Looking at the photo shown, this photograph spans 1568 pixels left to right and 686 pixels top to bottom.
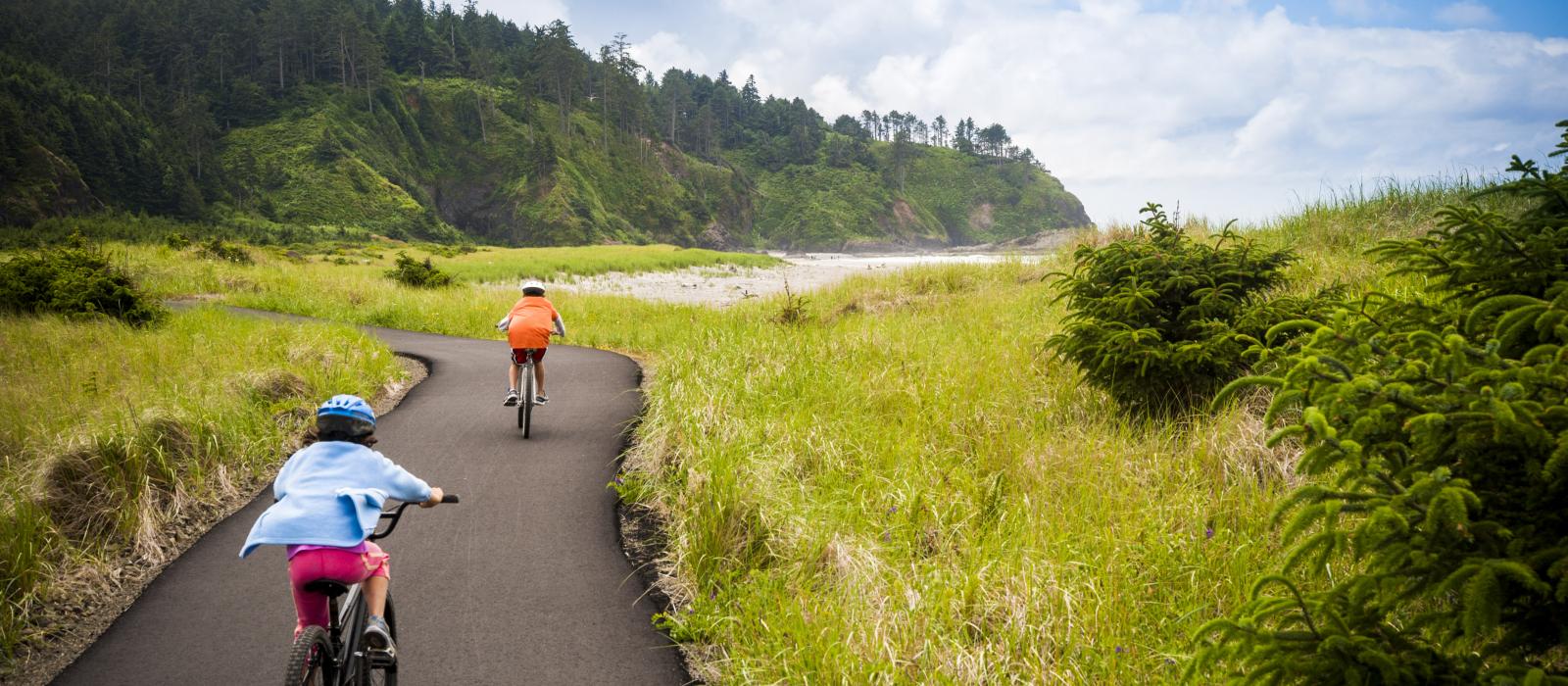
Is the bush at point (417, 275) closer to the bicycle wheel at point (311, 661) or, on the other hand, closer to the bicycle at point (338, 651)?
the bicycle at point (338, 651)

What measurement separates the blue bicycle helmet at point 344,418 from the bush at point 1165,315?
569 cm

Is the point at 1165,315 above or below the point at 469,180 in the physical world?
below

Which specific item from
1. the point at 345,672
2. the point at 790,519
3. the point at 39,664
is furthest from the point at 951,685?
the point at 39,664

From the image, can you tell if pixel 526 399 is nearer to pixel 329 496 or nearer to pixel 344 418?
pixel 344 418

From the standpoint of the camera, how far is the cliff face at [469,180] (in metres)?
64.8

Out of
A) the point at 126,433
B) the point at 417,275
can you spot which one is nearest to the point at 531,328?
the point at 126,433

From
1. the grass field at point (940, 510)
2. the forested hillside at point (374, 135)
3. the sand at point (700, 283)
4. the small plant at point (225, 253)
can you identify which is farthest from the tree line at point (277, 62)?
the grass field at point (940, 510)

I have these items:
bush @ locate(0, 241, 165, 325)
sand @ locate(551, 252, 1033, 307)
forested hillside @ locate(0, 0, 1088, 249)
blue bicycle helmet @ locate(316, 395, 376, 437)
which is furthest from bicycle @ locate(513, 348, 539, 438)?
forested hillside @ locate(0, 0, 1088, 249)

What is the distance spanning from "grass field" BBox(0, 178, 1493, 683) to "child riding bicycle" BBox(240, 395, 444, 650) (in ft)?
5.82

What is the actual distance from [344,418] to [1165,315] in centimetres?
685

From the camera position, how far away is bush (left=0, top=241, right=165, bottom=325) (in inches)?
543

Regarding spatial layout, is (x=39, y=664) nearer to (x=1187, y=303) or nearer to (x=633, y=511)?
(x=633, y=511)

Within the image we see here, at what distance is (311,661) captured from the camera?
10.8 feet

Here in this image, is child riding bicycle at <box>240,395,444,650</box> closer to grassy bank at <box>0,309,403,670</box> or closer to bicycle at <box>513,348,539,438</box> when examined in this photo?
grassy bank at <box>0,309,403,670</box>
